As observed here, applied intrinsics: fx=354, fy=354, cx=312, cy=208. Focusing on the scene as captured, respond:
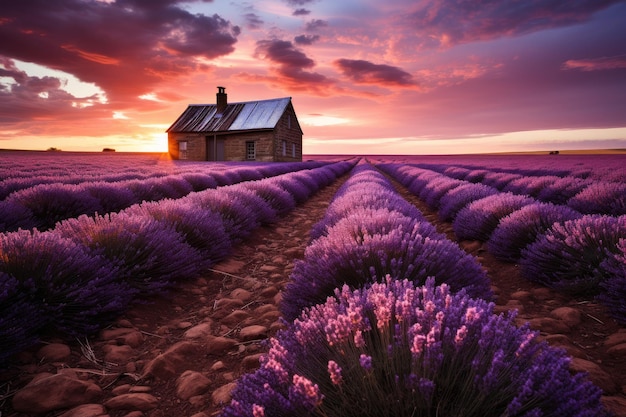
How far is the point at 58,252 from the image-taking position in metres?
2.34

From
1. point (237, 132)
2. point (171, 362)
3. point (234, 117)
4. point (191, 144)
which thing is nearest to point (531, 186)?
point (171, 362)

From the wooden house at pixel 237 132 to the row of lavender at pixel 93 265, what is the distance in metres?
23.6

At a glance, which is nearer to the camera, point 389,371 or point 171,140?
point 389,371

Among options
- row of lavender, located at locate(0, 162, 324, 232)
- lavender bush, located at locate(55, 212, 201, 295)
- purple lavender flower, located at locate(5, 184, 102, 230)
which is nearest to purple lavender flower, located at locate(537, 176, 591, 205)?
lavender bush, located at locate(55, 212, 201, 295)

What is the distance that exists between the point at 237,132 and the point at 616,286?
2783 centimetres

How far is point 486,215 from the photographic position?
4.80 metres

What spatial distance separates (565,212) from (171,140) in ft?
104

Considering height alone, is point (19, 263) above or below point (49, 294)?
above

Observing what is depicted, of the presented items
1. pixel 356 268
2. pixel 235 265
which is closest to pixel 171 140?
pixel 235 265

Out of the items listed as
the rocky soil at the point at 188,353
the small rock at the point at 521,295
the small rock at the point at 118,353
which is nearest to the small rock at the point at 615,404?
Answer: the rocky soil at the point at 188,353

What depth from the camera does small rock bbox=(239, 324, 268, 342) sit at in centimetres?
233

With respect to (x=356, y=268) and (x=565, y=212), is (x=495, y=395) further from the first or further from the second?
(x=565, y=212)

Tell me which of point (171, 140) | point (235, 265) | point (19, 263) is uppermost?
point (171, 140)

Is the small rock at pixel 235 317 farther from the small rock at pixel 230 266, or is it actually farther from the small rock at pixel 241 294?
the small rock at pixel 230 266
